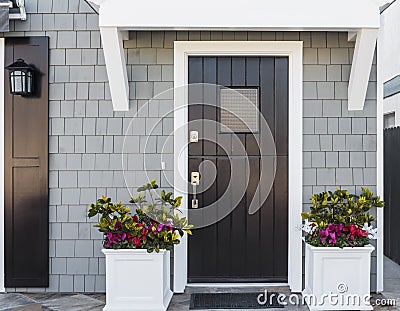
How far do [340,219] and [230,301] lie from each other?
3.58ft

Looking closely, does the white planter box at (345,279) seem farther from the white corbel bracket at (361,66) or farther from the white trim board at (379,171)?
the white corbel bracket at (361,66)

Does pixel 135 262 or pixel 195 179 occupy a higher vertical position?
pixel 195 179

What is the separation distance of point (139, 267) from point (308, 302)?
1.32 meters

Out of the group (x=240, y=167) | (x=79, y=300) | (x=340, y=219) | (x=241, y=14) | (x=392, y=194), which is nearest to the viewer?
(x=241, y=14)

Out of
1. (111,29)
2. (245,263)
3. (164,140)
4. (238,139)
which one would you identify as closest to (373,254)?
(245,263)

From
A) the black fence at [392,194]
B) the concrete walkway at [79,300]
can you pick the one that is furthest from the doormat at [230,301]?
the black fence at [392,194]

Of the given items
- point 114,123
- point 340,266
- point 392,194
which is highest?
point 114,123

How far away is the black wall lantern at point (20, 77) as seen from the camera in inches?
202

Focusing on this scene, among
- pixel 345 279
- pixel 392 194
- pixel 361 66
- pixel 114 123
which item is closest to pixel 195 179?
pixel 114 123

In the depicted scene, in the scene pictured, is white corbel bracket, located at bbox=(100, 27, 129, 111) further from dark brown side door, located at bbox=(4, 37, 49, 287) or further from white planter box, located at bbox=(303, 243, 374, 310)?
white planter box, located at bbox=(303, 243, 374, 310)

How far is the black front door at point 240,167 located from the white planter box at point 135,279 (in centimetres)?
77

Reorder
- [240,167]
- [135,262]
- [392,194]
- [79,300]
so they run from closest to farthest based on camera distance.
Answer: [135,262], [79,300], [240,167], [392,194]

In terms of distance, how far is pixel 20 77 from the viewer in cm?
513

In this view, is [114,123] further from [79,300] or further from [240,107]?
[79,300]
